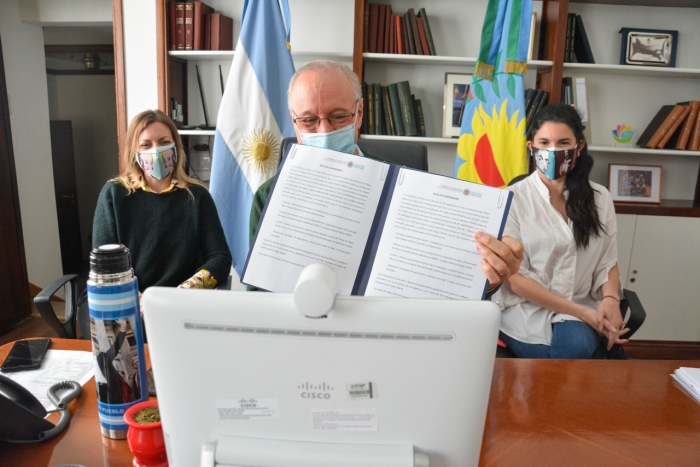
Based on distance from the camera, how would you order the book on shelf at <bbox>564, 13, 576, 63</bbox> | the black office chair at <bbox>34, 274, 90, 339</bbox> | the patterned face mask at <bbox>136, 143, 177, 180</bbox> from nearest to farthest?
1. the black office chair at <bbox>34, 274, 90, 339</bbox>
2. the patterned face mask at <bbox>136, 143, 177, 180</bbox>
3. the book on shelf at <bbox>564, 13, 576, 63</bbox>

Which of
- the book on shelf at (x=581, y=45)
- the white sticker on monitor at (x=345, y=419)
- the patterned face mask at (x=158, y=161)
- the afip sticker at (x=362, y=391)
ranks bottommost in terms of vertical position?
the white sticker on monitor at (x=345, y=419)

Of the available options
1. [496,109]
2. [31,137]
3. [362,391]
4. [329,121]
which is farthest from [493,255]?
[31,137]

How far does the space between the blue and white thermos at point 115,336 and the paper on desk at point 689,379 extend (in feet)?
3.51

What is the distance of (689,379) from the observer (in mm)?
1072

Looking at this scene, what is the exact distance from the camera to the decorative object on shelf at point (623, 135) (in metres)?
3.06

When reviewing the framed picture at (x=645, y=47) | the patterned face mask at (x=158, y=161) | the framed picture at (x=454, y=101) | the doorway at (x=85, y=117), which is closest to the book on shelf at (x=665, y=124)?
the framed picture at (x=645, y=47)

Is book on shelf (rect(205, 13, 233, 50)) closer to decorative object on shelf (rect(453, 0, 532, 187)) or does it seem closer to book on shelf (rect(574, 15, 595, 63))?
decorative object on shelf (rect(453, 0, 532, 187))

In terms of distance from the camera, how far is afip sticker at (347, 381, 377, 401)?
0.53 metres

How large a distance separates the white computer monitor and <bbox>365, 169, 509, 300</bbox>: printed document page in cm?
38

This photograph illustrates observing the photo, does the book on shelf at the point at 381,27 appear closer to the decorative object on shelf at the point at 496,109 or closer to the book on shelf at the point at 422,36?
the book on shelf at the point at 422,36

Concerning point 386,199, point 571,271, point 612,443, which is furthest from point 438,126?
point 612,443

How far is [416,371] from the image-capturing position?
523 mm

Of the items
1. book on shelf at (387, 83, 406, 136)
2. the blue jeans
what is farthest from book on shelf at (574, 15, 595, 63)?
the blue jeans

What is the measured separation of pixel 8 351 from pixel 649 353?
3.22 m
